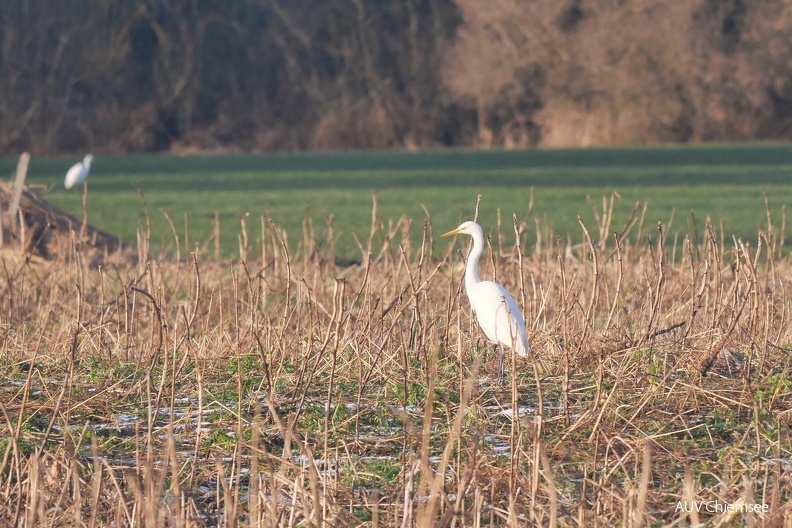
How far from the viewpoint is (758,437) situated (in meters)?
4.09

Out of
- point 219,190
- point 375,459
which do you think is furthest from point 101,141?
point 375,459

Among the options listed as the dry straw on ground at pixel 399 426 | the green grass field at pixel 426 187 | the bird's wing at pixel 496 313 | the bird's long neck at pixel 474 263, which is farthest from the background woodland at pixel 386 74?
the dry straw on ground at pixel 399 426

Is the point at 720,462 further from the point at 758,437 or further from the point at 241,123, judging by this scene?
the point at 241,123

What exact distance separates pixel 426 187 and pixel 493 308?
57.8 feet

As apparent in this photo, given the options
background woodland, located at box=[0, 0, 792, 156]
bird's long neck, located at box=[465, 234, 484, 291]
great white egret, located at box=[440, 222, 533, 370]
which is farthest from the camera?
background woodland, located at box=[0, 0, 792, 156]

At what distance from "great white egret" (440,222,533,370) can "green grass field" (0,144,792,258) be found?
14.8 feet

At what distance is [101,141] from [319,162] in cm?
1279

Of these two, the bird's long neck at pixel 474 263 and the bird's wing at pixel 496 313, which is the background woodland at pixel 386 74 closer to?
the bird's long neck at pixel 474 263

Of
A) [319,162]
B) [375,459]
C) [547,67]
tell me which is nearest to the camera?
[375,459]

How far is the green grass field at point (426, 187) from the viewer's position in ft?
52.3

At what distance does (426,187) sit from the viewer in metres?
23.0

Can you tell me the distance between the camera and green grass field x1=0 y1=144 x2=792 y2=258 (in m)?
15.9

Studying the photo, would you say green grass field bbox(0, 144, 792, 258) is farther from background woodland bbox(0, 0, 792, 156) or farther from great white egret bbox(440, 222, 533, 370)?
great white egret bbox(440, 222, 533, 370)

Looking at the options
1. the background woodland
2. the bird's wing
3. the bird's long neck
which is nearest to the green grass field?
the background woodland
